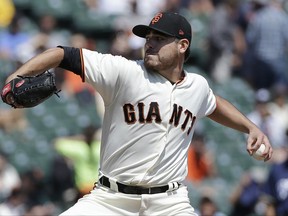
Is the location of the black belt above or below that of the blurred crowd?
above

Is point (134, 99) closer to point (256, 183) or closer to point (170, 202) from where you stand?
point (170, 202)

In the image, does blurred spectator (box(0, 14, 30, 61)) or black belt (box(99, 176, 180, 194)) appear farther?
blurred spectator (box(0, 14, 30, 61))

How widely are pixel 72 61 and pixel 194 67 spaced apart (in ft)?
30.2

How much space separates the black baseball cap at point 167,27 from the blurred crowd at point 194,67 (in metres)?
3.44

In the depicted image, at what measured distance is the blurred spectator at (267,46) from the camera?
1460 centimetres

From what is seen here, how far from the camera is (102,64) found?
6035 mm

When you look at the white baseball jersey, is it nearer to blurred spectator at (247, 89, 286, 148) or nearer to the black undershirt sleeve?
the black undershirt sleeve

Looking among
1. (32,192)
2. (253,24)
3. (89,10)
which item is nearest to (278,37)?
(253,24)

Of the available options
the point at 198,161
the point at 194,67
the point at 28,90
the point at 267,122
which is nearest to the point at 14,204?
the point at 198,161

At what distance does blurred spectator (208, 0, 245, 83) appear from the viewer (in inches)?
588

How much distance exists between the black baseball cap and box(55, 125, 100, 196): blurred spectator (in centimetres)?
503

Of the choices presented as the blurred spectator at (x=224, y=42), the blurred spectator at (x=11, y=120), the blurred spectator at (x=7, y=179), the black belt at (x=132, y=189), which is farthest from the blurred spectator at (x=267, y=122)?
the black belt at (x=132, y=189)

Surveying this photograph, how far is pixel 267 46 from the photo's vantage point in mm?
14656

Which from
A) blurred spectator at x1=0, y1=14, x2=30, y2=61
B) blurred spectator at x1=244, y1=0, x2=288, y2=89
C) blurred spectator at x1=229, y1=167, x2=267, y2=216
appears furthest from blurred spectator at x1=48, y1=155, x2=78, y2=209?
blurred spectator at x1=244, y1=0, x2=288, y2=89
